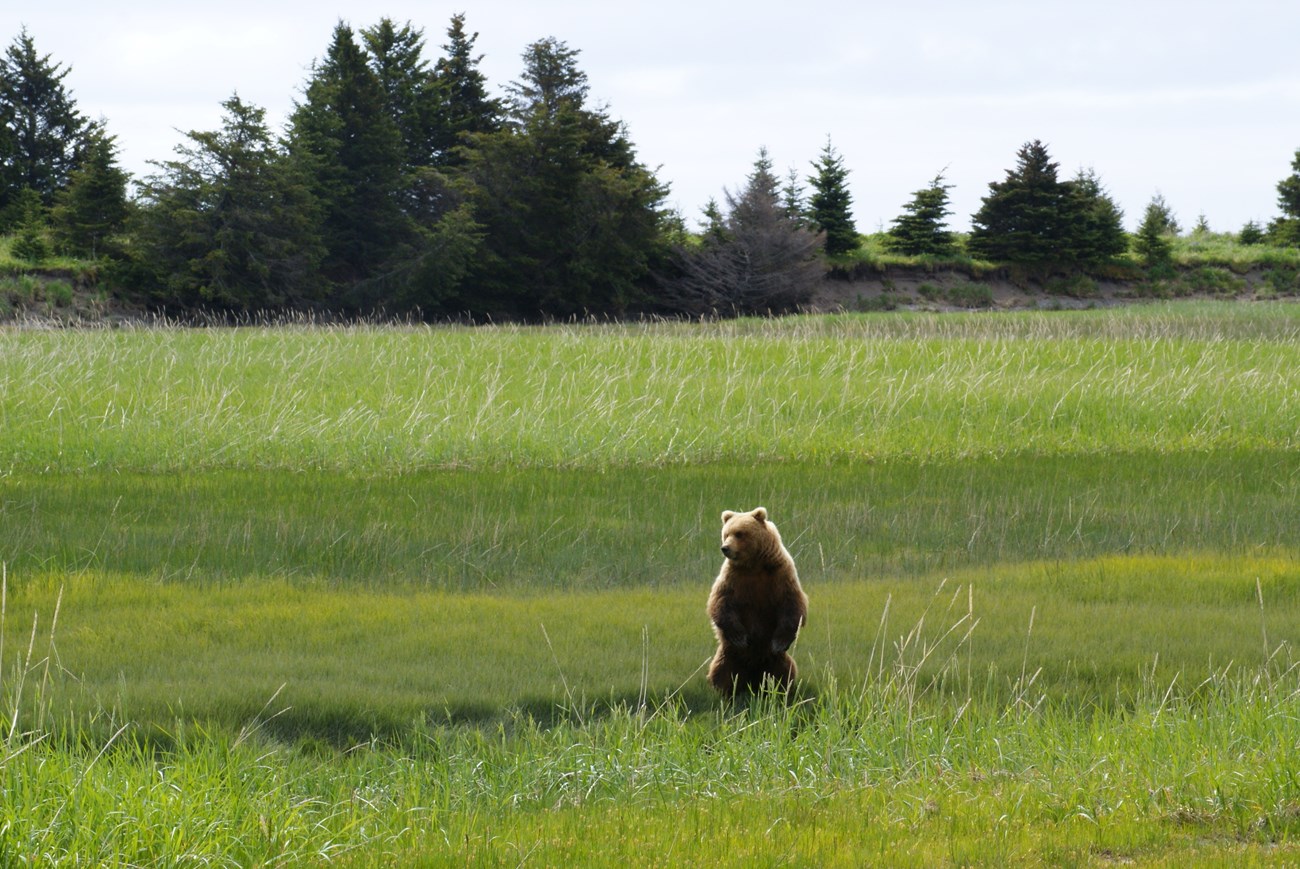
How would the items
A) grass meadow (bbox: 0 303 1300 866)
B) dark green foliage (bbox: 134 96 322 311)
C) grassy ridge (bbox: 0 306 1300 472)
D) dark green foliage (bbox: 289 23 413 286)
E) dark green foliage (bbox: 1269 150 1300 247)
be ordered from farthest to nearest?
dark green foliage (bbox: 1269 150 1300 247), dark green foliage (bbox: 289 23 413 286), dark green foliage (bbox: 134 96 322 311), grassy ridge (bbox: 0 306 1300 472), grass meadow (bbox: 0 303 1300 866)

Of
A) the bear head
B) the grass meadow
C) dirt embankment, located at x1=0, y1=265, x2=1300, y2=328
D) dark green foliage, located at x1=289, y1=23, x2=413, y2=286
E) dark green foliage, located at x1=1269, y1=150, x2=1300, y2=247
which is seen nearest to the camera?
the grass meadow

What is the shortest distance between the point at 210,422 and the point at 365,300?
107 ft

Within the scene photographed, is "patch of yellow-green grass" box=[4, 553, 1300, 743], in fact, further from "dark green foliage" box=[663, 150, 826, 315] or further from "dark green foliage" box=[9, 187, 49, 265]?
"dark green foliage" box=[663, 150, 826, 315]

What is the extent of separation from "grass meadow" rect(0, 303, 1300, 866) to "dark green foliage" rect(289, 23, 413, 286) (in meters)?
28.5

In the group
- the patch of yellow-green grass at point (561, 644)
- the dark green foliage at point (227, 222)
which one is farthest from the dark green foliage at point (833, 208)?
the patch of yellow-green grass at point (561, 644)

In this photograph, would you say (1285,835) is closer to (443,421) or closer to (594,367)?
(443,421)

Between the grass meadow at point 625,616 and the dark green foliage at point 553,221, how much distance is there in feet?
91.4

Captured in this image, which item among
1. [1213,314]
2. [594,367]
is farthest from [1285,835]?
[1213,314]

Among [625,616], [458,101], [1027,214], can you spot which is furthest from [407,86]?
[625,616]

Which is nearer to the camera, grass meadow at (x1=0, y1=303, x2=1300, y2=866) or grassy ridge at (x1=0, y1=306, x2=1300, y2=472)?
grass meadow at (x1=0, y1=303, x2=1300, y2=866)

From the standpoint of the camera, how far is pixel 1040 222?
199 feet

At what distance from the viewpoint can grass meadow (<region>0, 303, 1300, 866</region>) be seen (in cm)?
482

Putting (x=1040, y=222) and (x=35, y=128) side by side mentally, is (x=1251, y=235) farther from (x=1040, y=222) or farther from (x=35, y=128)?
(x=35, y=128)

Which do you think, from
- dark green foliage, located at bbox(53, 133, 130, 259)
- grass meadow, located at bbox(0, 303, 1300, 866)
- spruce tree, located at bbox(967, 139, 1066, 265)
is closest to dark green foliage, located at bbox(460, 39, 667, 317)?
dark green foliage, located at bbox(53, 133, 130, 259)
